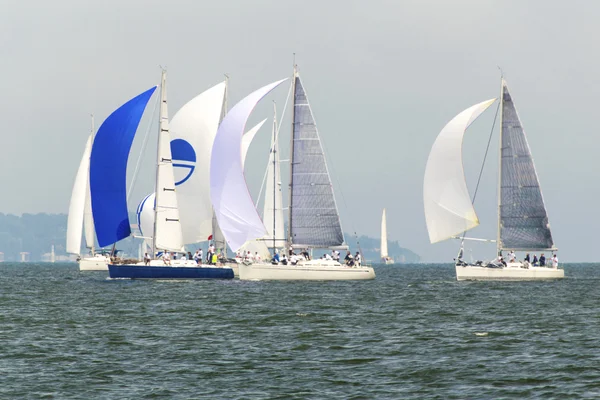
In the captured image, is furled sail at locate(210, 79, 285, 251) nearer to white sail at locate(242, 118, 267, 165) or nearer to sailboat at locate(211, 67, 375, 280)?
sailboat at locate(211, 67, 375, 280)

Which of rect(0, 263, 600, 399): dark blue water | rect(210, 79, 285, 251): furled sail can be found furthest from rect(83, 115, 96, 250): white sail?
rect(0, 263, 600, 399): dark blue water

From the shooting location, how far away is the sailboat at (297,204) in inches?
2157

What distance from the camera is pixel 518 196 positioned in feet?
194

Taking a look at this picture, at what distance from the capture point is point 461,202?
59.9 metres

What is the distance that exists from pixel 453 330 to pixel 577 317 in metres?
6.89

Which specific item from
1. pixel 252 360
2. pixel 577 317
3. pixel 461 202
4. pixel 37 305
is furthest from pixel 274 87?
pixel 252 360

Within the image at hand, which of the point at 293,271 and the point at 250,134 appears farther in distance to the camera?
the point at 250,134

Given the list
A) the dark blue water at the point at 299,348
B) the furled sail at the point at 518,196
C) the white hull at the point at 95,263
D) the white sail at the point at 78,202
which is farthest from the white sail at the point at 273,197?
the white hull at the point at 95,263

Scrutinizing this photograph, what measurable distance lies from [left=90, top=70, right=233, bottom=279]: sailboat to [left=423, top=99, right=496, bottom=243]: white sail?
13268mm

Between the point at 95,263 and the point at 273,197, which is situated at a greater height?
the point at 273,197

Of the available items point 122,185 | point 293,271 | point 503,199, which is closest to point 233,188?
point 293,271

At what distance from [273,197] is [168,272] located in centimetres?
1178

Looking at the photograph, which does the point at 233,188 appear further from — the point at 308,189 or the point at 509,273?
the point at 509,273

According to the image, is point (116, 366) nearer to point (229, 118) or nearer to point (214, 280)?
point (229, 118)
